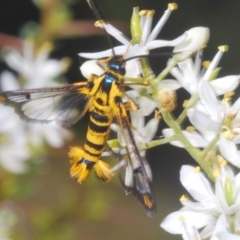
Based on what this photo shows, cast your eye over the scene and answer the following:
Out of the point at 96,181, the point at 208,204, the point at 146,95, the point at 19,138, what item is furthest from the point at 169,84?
the point at 96,181

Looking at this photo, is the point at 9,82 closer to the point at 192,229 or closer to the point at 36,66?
the point at 36,66

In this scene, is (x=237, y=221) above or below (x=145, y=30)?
below

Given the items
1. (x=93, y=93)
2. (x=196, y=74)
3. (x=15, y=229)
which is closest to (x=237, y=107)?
(x=196, y=74)

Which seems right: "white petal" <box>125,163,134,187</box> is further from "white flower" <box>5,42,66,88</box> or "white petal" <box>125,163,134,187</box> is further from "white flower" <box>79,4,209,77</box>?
"white flower" <box>5,42,66,88</box>

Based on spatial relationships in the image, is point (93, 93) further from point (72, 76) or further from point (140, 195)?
point (72, 76)

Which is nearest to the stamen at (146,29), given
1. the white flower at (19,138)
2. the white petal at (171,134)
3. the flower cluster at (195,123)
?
the flower cluster at (195,123)

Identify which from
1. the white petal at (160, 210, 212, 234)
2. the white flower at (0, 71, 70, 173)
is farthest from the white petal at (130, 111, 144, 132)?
the white flower at (0, 71, 70, 173)
